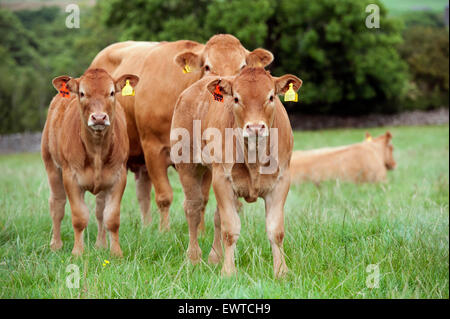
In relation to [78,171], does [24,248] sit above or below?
below

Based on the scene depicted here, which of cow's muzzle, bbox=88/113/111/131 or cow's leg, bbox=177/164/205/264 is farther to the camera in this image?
cow's leg, bbox=177/164/205/264

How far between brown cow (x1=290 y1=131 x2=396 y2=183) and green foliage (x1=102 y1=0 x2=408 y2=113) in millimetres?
18427

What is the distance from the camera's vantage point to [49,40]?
4806cm

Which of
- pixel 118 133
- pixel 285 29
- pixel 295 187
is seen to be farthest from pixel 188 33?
pixel 118 133

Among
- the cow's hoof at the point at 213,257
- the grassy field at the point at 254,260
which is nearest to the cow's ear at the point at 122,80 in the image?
the grassy field at the point at 254,260

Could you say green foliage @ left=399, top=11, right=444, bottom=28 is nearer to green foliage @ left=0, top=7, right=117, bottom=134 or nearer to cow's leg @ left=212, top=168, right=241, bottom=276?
green foliage @ left=0, top=7, right=117, bottom=134

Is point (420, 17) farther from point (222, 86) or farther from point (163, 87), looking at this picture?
point (222, 86)

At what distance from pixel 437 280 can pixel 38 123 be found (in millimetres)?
35307

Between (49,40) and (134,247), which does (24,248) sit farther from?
(49,40)

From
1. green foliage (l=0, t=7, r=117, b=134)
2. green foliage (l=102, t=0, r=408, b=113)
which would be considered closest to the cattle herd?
→ green foliage (l=102, t=0, r=408, b=113)

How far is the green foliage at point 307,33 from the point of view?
29688 millimetres

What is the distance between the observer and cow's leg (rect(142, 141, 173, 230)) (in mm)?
7258

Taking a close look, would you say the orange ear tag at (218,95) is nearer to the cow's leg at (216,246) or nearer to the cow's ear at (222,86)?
the cow's ear at (222,86)

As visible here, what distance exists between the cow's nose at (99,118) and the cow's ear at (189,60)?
1.91 m
